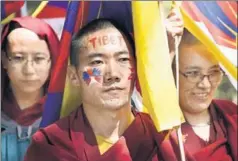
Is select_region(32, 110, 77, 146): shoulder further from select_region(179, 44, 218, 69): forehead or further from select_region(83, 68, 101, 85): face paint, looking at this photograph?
select_region(179, 44, 218, 69): forehead

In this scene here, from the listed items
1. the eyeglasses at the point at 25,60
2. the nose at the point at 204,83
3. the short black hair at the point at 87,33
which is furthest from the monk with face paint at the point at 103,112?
the nose at the point at 204,83

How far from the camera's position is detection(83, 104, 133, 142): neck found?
1.65 meters

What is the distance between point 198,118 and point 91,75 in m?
0.40

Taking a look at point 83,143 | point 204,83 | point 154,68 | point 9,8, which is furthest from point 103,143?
point 9,8

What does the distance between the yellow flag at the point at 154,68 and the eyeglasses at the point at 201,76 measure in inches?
4.2

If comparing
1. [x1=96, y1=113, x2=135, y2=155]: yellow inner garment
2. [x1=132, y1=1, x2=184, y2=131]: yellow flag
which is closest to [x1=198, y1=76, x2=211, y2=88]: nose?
[x1=132, y1=1, x2=184, y2=131]: yellow flag

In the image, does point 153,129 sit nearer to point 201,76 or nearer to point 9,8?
point 201,76

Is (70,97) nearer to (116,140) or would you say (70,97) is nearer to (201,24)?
(116,140)

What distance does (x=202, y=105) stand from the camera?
1.74 metres

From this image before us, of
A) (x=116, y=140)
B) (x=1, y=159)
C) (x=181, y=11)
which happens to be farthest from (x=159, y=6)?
(x=1, y=159)

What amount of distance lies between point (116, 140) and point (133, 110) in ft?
0.38

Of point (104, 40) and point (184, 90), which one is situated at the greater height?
point (104, 40)

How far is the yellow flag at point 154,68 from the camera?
63.0 inches

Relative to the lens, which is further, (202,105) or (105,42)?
(202,105)
